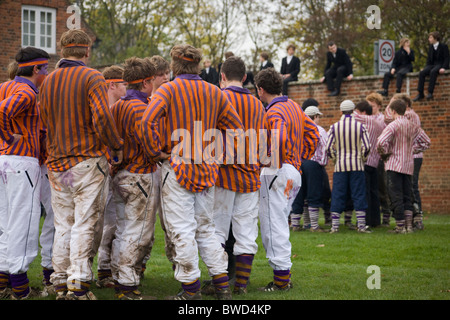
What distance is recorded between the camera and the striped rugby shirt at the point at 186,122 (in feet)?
18.6

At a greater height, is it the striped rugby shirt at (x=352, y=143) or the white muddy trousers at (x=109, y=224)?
the striped rugby shirt at (x=352, y=143)

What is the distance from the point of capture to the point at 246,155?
6324 mm

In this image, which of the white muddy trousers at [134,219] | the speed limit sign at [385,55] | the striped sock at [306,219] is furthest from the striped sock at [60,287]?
the speed limit sign at [385,55]

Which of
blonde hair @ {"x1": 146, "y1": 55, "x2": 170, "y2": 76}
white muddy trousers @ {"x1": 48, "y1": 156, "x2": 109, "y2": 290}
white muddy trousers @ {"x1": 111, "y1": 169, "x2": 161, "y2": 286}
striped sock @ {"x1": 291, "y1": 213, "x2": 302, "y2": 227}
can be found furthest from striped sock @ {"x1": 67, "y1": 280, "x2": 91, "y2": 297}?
striped sock @ {"x1": 291, "y1": 213, "x2": 302, "y2": 227}

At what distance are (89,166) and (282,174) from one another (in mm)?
2036

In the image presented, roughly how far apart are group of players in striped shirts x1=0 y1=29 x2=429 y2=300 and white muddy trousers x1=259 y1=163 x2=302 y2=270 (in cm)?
1

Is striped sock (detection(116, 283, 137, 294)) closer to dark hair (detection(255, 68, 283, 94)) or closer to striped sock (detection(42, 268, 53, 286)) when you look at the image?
striped sock (detection(42, 268, 53, 286))

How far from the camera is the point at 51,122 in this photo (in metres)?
5.81

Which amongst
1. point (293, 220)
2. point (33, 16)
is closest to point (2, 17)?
point (33, 16)

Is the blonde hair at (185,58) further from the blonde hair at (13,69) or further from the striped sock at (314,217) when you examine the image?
the striped sock at (314,217)

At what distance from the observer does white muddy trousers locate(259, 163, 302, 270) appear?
6.43 meters

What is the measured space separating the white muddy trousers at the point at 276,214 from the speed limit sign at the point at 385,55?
450 inches

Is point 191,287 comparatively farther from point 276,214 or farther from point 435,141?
point 435,141

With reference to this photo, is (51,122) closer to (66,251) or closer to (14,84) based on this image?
(14,84)
